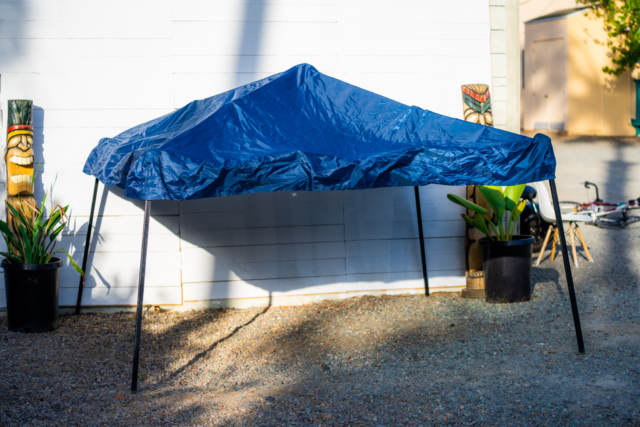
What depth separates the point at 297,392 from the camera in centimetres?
340

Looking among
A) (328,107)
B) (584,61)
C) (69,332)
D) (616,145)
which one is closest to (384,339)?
(328,107)

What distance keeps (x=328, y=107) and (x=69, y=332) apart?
2936 millimetres

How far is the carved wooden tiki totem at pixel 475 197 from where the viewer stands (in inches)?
204

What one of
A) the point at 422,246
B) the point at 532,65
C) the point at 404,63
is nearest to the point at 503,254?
the point at 422,246

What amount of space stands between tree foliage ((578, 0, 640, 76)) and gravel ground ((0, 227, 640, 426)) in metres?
11.2

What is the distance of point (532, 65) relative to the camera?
56.5ft

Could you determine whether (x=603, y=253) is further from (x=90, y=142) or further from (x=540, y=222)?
(x=90, y=142)

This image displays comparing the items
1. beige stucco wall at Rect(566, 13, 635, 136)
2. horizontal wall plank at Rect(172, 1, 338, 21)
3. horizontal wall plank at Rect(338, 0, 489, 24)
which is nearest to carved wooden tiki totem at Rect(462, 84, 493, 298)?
horizontal wall plank at Rect(338, 0, 489, 24)

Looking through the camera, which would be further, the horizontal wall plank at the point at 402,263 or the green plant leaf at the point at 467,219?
the horizontal wall plank at the point at 402,263

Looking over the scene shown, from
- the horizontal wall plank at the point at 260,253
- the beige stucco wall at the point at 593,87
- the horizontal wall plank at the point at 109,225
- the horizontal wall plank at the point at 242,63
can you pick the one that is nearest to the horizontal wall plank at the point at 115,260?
the horizontal wall plank at the point at 109,225

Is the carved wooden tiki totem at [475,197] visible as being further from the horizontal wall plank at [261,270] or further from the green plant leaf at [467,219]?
the horizontal wall plank at [261,270]

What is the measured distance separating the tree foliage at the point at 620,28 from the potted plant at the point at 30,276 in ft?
48.4

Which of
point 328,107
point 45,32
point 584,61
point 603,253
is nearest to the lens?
point 328,107

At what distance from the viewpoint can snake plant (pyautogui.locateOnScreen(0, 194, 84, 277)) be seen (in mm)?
4602
